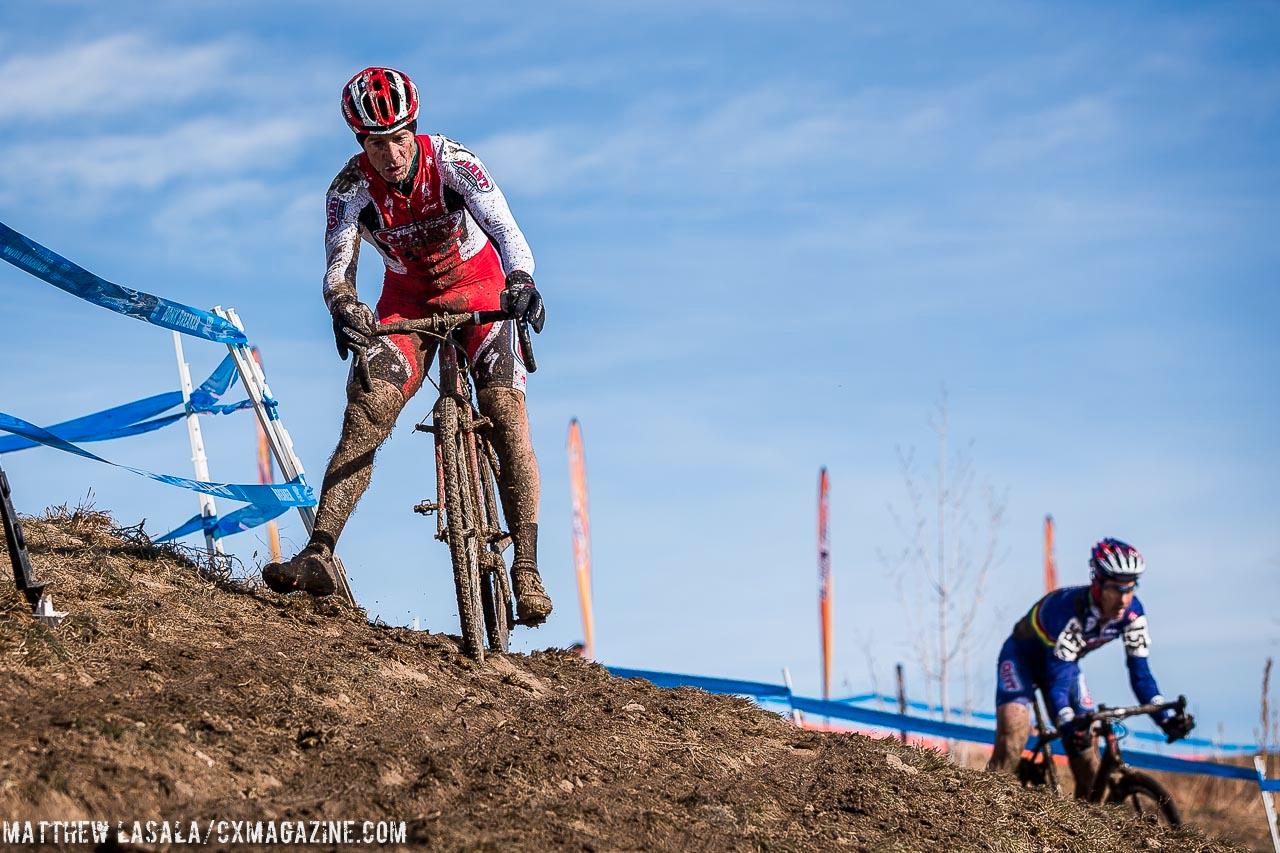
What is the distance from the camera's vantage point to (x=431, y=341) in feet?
24.1

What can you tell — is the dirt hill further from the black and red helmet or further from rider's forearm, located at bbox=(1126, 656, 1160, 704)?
the black and red helmet

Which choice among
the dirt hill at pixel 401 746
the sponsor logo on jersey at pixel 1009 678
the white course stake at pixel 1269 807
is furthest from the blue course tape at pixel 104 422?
the white course stake at pixel 1269 807

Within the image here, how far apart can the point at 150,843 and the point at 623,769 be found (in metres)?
2.20

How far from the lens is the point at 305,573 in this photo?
6.54 m

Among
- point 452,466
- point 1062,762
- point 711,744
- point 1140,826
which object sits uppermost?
point 452,466

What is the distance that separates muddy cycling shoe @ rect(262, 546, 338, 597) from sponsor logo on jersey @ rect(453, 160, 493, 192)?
79.5 inches

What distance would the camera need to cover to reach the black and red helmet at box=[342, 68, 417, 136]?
6688 millimetres

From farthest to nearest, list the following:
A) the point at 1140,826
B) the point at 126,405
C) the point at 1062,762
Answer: the point at 1062,762
the point at 126,405
the point at 1140,826

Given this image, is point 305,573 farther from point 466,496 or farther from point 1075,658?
point 1075,658

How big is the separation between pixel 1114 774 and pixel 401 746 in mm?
5420

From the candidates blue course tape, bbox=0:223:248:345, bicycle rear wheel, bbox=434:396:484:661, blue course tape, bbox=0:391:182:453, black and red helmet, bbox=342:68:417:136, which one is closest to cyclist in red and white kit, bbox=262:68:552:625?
black and red helmet, bbox=342:68:417:136

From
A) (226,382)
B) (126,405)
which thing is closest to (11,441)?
(126,405)

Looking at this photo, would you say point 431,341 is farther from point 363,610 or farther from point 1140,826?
point 1140,826

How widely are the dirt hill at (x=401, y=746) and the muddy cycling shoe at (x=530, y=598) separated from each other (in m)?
0.26
